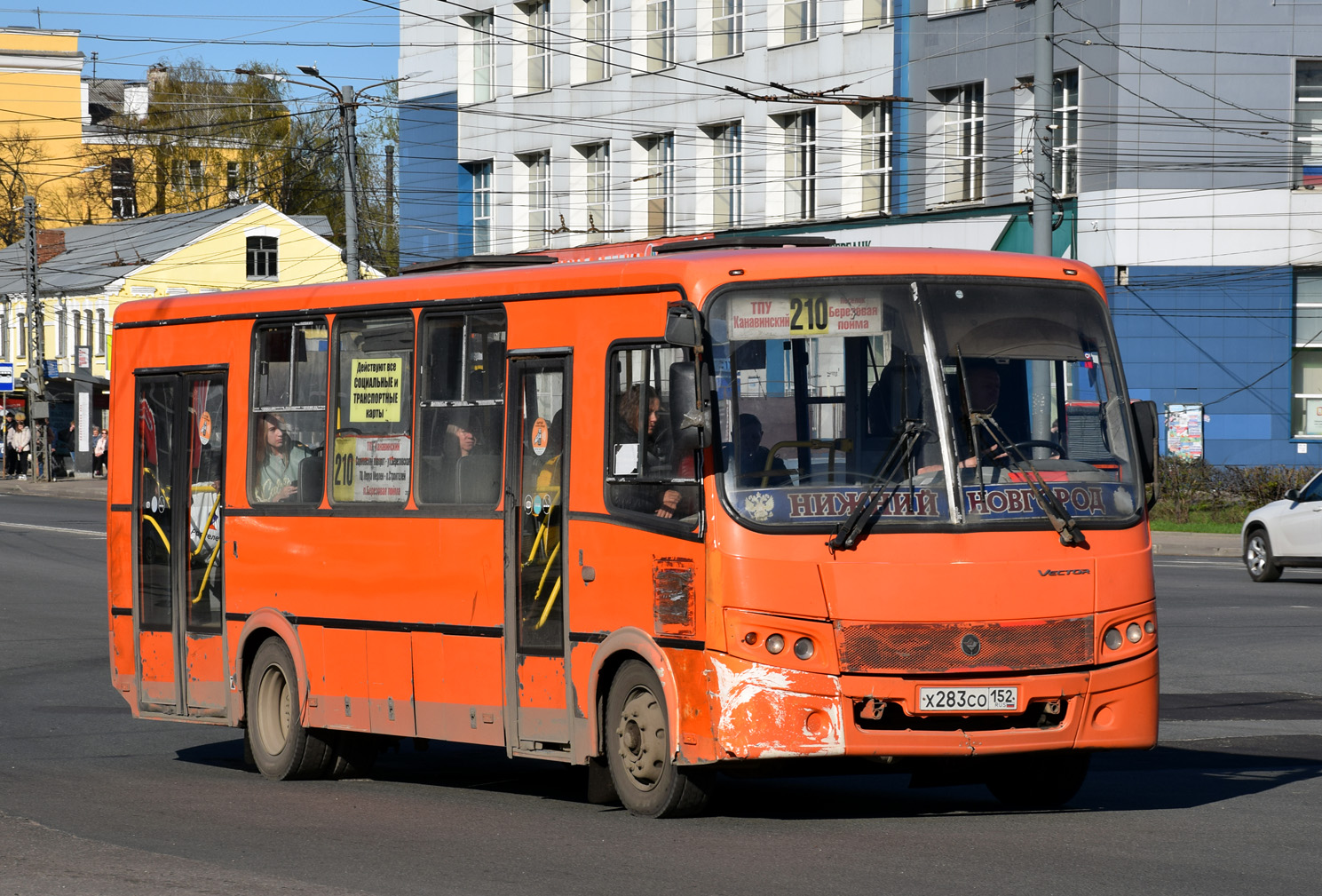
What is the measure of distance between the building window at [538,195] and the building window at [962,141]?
553 inches

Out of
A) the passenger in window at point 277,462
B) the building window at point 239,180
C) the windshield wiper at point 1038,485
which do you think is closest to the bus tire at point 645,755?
the windshield wiper at point 1038,485

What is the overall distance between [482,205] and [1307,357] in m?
24.1

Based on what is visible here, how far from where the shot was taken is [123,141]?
92312 mm

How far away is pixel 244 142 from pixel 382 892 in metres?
79.6

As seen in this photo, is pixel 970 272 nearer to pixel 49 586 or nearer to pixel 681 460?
pixel 681 460

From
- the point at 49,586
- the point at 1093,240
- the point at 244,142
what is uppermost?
the point at 244,142

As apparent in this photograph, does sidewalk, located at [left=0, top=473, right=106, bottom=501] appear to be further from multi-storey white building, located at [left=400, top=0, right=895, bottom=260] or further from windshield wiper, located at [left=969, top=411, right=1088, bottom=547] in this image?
windshield wiper, located at [left=969, top=411, right=1088, bottom=547]

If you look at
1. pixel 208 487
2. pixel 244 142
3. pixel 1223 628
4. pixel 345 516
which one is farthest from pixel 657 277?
pixel 244 142

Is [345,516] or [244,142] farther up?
[244,142]

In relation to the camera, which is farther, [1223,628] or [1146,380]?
[1146,380]

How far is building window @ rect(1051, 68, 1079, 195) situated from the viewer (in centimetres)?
3809

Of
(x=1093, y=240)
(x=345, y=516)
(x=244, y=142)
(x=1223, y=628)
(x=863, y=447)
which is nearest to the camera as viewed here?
(x=863, y=447)

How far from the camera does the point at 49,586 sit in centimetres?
2539

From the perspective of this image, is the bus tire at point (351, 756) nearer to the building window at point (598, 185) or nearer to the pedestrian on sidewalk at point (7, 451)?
the building window at point (598, 185)
